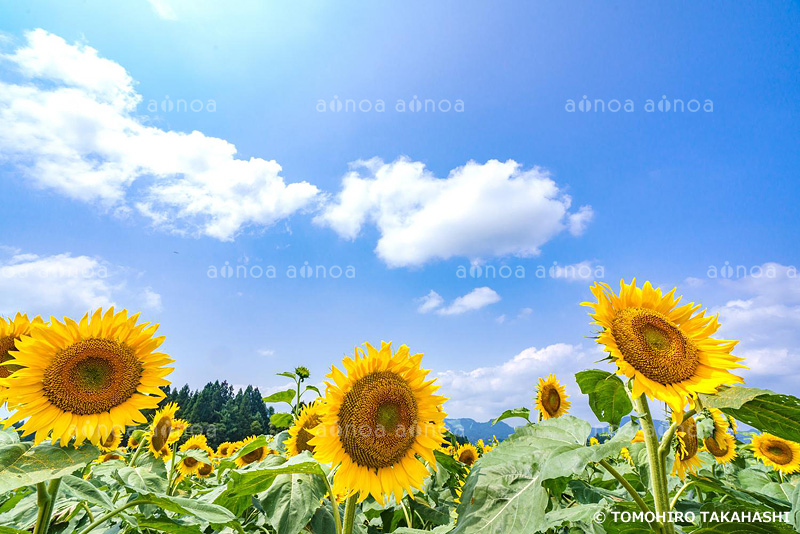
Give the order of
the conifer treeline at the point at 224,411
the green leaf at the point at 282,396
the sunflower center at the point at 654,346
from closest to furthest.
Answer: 1. the sunflower center at the point at 654,346
2. the green leaf at the point at 282,396
3. the conifer treeline at the point at 224,411

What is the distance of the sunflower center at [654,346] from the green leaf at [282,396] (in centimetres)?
370

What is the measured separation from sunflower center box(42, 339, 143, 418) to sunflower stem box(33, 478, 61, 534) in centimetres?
51

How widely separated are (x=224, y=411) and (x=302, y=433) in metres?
42.4

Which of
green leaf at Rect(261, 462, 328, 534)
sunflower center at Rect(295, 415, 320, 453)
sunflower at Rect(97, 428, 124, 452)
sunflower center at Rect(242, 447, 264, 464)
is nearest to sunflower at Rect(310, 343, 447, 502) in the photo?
green leaf at Rect(261, 462, 328, 534)

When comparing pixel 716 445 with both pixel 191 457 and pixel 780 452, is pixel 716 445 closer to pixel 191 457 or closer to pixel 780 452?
pixel 780 452

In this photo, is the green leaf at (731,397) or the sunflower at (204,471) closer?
the green leaf at (731,397)

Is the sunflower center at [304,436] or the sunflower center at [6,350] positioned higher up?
the sunflower center at [6,350]

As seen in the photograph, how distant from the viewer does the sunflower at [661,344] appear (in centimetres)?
285

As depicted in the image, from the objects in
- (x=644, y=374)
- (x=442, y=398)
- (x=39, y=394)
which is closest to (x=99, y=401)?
(x=39, y=394)

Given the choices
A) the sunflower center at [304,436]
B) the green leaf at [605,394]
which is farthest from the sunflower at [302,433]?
the green leaf at [605,394]

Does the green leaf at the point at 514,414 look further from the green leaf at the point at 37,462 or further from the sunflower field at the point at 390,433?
the green leaf at the point at 37,462

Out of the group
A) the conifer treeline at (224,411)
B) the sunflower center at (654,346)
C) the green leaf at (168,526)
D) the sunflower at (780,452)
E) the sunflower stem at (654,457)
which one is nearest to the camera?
the green leaf at (168,526)

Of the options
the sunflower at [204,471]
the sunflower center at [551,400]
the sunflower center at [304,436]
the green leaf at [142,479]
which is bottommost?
the sunflower at [204,471]

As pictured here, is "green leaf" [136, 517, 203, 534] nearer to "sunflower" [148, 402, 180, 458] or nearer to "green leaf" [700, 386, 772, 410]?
"green leaf" [700, 386, 772, 410]
